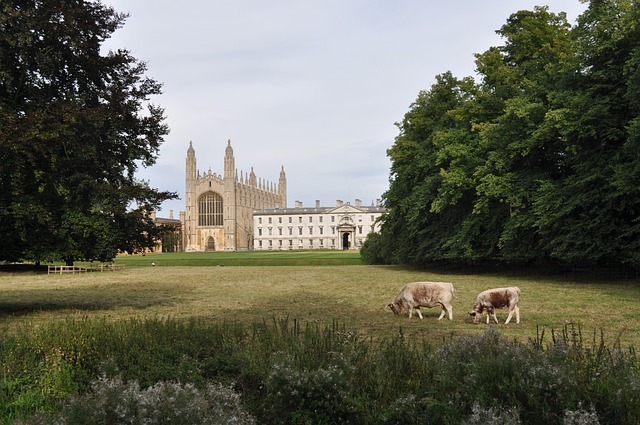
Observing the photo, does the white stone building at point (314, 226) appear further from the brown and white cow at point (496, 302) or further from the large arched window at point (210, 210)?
the brown and white cow at point (496, 302)

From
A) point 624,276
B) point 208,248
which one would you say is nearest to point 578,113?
point 624,276

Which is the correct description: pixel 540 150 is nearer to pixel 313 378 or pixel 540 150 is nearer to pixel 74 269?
pixel 313 378

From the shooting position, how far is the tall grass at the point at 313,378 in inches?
183

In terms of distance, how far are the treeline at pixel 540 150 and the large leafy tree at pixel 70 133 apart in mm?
16887

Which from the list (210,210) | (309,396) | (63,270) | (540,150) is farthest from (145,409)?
(210,210)

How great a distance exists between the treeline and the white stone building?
98.6m

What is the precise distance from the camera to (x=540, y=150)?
2733cm

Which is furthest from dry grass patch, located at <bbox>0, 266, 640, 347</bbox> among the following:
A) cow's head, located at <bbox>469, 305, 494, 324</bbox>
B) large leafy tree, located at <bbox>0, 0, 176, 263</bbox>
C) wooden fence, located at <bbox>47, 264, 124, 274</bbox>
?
wooden fence, located at <bbox>47, 264, 124, 274</bbox>

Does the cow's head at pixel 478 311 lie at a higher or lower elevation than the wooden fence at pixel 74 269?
higher

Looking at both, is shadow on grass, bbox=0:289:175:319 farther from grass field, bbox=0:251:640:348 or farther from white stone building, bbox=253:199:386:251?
white stone building, bbox=253:199:386:251

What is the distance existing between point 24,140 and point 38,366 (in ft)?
21.5

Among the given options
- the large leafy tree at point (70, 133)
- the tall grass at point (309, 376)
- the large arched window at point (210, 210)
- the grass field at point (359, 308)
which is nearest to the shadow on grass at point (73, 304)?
the grass field at point (359, 308)

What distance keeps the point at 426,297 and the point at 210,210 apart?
138358 millimetres

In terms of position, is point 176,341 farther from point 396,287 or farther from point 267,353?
point 396,287
